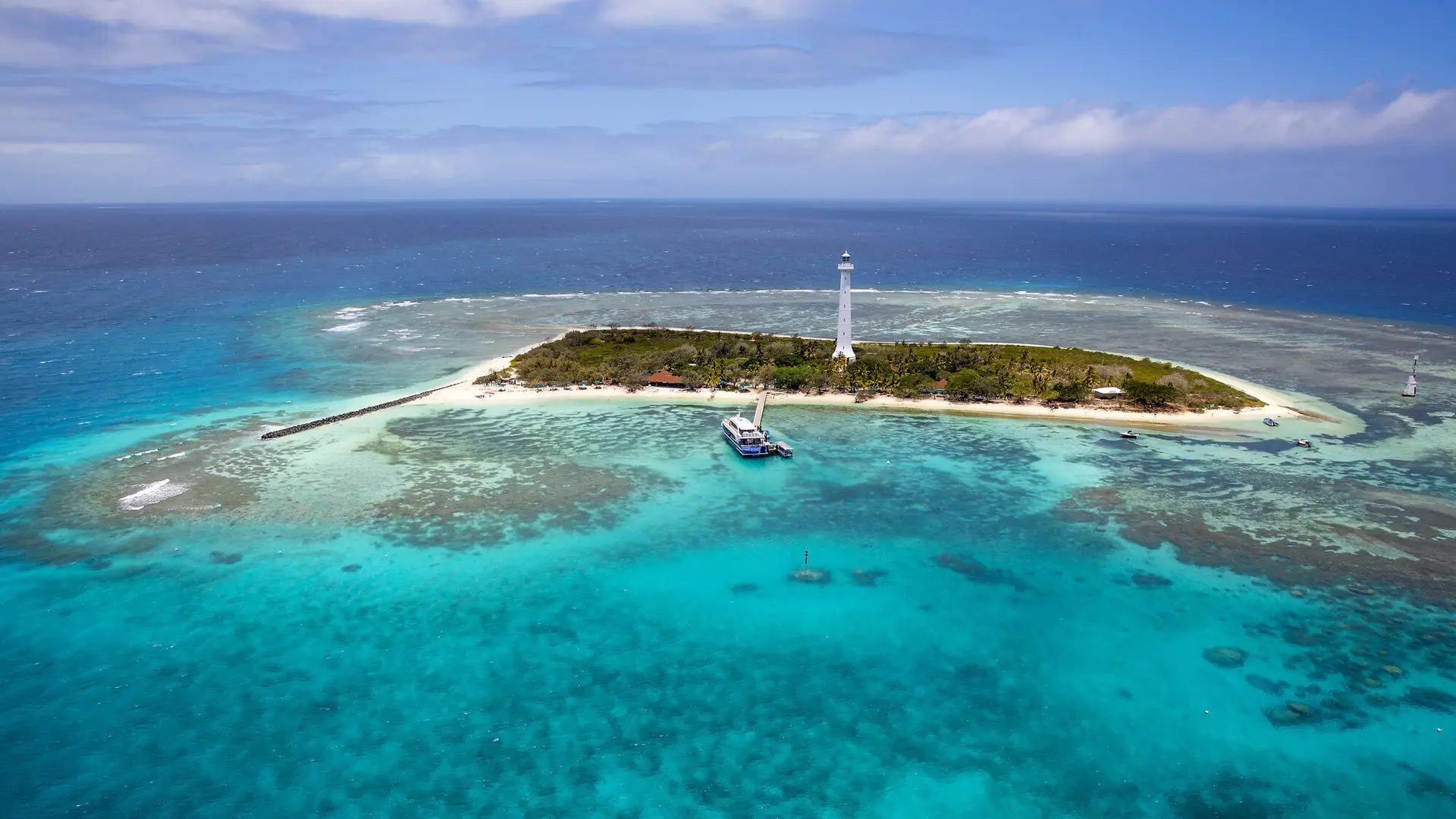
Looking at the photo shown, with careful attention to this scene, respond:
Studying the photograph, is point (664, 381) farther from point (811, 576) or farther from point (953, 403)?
point (811, 576)

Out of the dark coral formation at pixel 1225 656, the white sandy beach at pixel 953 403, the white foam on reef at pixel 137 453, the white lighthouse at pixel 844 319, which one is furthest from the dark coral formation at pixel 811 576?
the white foam on reef at pixel 137 453

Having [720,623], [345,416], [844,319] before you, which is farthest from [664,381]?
[720,623]

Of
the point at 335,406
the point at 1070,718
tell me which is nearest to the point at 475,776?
the point at 1070,718

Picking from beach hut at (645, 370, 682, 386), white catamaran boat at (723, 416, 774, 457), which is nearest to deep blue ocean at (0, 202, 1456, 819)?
white catamaran boat at (723, 416, 774, 457)

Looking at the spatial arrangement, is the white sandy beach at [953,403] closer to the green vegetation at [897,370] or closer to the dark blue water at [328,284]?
the green vegetation at [897,370]

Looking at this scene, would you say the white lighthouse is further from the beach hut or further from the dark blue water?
the dark blue water

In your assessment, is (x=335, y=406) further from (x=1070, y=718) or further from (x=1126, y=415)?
(x=1126, y=415)

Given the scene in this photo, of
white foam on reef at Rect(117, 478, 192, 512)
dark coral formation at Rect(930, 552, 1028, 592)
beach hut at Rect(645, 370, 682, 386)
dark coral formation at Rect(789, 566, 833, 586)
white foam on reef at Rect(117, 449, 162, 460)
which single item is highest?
beach hut at Rect(645, 370, 682, 386)
